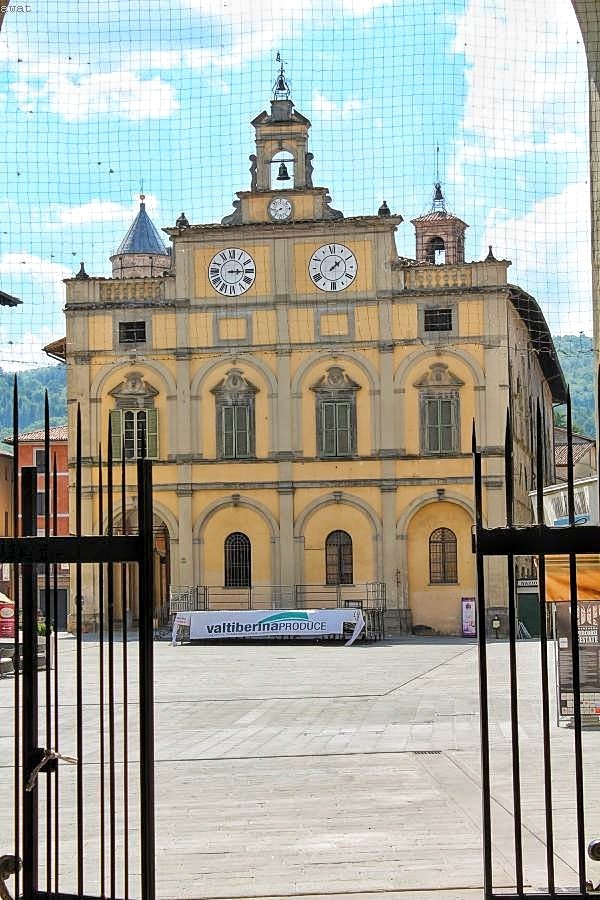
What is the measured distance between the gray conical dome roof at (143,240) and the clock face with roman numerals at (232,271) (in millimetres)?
21259

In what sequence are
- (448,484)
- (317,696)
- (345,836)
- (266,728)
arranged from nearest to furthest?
(345,836) → (266,728) → (317,696) → (448,484)

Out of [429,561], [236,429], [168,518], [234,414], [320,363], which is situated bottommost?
[429,561]

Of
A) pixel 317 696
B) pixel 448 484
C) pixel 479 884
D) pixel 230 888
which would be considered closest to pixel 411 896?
pixel 479 884

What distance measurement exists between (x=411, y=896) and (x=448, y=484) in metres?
33.0

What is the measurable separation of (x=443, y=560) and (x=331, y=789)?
28.7m

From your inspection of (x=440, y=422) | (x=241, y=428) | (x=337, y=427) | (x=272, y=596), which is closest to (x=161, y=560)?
(x=272, y=596)

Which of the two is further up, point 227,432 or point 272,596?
point 227,432

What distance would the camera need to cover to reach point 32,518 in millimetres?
5523

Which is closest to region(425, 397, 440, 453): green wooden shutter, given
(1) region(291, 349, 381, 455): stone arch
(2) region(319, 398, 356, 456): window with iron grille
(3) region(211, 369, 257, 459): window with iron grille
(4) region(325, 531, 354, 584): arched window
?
(1) region(291, 349, 381, 455): stone arch

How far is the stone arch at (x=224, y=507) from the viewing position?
40438mm

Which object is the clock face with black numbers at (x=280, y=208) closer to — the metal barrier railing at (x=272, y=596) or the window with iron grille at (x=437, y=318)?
the window with iron grille at (x=437, y=318)

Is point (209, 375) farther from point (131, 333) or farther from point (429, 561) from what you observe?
point (429, 561)

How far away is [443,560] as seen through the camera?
39.4 metres

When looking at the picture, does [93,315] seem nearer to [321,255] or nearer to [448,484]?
[321,255]
